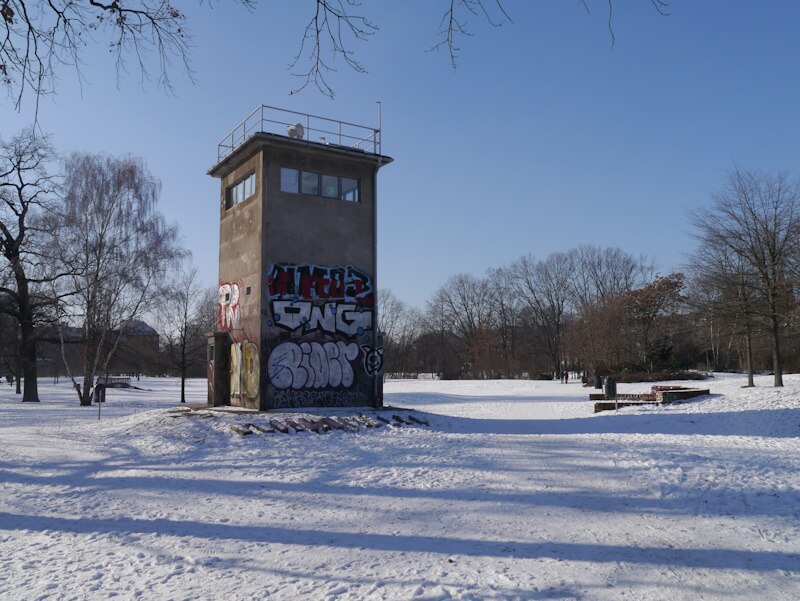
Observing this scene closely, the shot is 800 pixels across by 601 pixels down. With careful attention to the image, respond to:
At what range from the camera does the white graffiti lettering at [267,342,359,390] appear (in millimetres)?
18781

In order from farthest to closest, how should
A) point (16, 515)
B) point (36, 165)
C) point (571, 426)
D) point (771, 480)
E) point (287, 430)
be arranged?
point (36, 165), point (571, 426), point (287, 430), point (771, 480), point (16, 515)

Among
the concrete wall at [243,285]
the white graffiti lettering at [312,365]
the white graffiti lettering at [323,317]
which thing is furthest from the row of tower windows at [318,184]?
the white graffiti lettering at [312,365]

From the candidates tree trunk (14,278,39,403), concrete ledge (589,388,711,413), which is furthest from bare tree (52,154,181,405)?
concrete ledge (589,388,711,413)

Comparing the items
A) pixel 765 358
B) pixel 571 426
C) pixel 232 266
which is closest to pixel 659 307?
pixel 765 358

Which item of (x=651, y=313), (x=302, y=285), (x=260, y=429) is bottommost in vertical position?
(x=260, y=429)

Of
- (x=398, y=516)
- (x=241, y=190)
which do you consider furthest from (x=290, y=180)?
(x=398, y=516)

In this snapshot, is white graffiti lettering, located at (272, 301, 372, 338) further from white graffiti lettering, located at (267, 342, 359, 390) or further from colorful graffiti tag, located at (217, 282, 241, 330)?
colorful graffiti tag, located at (217, 282, 241, 330)

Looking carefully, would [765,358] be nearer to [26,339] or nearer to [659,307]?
[659,307]

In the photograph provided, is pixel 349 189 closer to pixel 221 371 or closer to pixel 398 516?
pixel 221 371

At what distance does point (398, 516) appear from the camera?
26.2 ft

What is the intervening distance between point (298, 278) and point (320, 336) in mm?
1934

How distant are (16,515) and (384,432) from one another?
30.7 feet

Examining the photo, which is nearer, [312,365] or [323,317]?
[312,365]

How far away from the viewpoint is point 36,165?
31.0 metres
